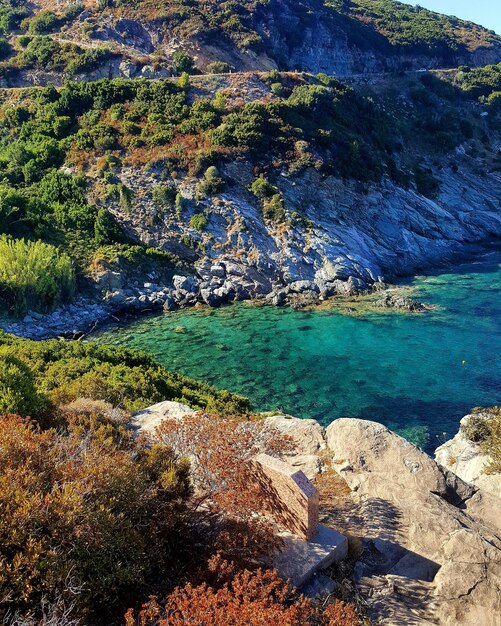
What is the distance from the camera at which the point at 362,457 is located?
1133cm

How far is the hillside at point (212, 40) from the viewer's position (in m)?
57.1

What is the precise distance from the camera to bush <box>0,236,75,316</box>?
31109mm

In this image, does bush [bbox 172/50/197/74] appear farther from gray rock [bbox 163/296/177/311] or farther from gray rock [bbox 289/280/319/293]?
gray rock [bbox 163/296/177/311]

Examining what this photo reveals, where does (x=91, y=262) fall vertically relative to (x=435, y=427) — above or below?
below

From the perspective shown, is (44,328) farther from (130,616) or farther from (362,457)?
(130,616)

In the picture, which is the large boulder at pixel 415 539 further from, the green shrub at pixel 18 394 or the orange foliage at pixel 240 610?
the green shrub at pixel 18 394

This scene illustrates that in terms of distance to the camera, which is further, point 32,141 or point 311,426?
point 32,141

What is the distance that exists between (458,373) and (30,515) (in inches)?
954

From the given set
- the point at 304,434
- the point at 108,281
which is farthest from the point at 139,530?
the point at 108,281

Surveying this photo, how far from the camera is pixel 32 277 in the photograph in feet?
104

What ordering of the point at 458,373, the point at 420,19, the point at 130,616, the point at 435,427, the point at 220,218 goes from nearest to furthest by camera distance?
the point at 130,616
the point at 435,427
the point at 458,373
the point at 220,218
the point at 420,19

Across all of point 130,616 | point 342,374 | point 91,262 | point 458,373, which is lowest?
point 91,262

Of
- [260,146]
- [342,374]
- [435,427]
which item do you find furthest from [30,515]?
[260,146]

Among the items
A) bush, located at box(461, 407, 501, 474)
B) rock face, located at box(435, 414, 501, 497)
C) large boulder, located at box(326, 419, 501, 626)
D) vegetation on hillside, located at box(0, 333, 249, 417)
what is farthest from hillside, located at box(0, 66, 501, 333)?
large boulder, located at box(326, 419, 501, 626)
